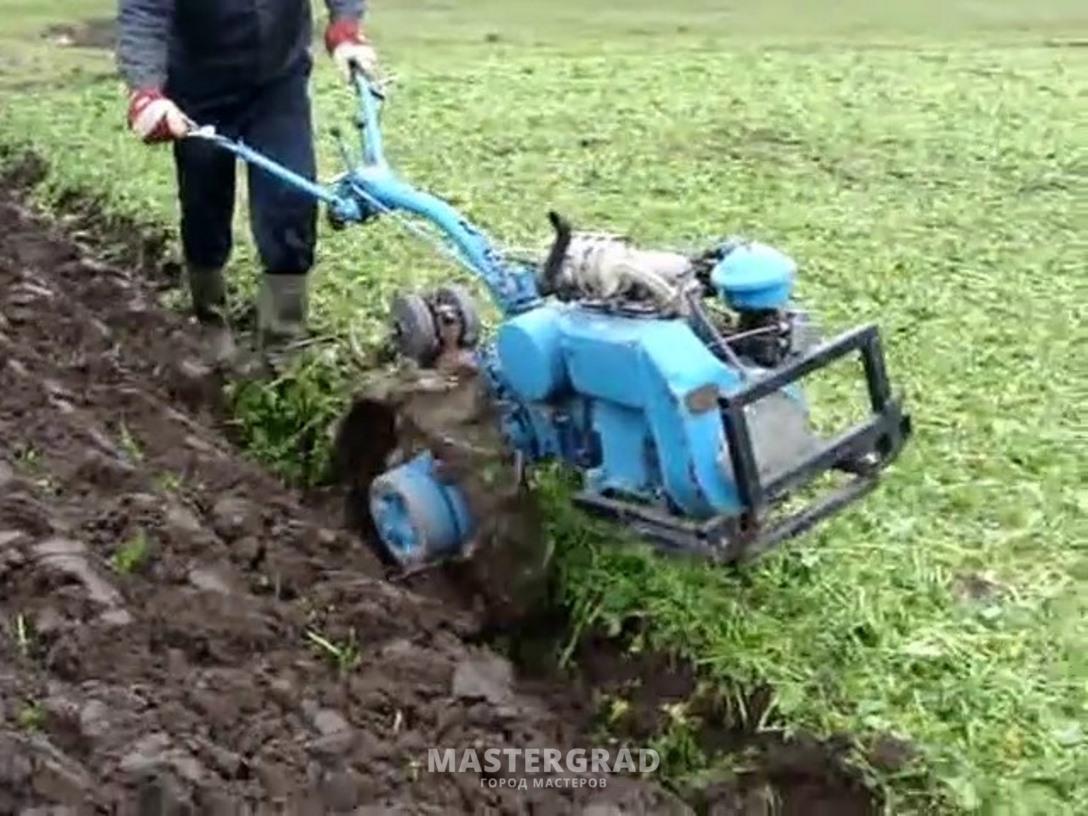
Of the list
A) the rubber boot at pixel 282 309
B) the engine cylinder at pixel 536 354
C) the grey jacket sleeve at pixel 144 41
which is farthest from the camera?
the rubber boot at pixel 282 309

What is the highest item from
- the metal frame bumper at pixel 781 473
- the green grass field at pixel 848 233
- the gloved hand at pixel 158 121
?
the gloved hand at pixel 158 121

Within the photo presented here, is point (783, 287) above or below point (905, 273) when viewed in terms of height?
above

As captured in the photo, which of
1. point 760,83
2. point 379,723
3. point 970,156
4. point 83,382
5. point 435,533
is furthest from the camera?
point 760,83

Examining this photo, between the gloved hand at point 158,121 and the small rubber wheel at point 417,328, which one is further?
the gloved hand at point 158,121

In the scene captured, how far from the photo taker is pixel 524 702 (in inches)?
196

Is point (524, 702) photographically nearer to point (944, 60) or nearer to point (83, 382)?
point (83, 382)

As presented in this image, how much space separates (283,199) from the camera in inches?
281

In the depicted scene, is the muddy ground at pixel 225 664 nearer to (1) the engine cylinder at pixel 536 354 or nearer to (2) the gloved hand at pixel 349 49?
(1) the engine cylinder at pixel 536 354

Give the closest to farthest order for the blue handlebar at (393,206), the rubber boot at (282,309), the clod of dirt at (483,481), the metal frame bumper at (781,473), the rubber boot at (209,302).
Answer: the metal frame bumper at (781,473) → the clod of dirt at (483,481) → the blue handlebar at (393,206) → the rubber boot at (282,309) → the rubber boot at (209,302)

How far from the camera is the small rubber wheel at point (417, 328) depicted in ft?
18.6

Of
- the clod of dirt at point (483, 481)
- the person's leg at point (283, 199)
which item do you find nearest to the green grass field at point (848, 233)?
the clod of dirt at point (483, 481)

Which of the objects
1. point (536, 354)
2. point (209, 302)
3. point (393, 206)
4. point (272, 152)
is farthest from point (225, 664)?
point (209, 302)

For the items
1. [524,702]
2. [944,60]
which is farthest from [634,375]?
[944,60]

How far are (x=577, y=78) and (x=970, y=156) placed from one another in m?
3.38
